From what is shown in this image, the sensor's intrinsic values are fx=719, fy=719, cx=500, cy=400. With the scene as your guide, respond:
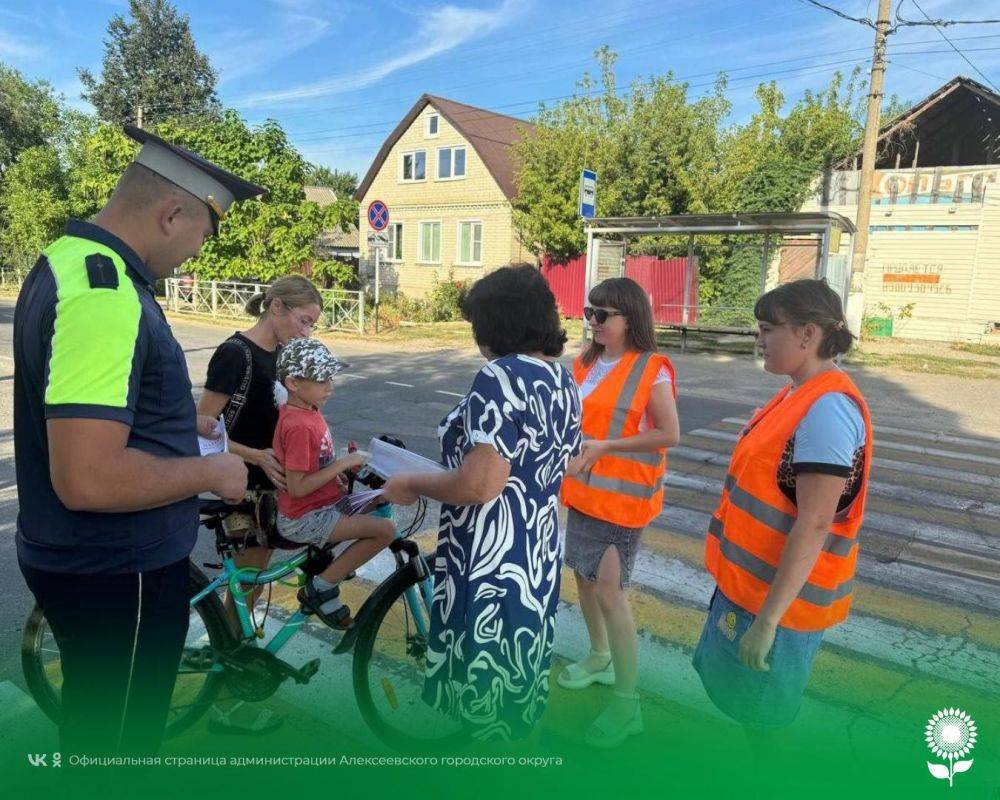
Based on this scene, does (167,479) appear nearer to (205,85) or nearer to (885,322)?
(885,322)

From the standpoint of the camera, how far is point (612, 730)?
9.29ft

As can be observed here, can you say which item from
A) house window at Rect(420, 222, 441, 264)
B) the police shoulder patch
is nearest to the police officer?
the police shoulder patch

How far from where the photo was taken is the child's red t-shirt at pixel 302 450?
8.68 feet

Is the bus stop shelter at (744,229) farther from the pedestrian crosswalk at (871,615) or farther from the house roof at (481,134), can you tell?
the house roof at (481,134)

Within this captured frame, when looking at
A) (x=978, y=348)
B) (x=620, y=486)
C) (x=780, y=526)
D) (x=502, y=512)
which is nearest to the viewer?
(x=502, y=512)

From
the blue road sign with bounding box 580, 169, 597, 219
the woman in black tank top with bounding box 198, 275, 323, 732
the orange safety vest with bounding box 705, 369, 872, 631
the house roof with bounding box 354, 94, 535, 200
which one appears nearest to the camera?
the orange safety vest with bounding box 705, 369, 872, 631

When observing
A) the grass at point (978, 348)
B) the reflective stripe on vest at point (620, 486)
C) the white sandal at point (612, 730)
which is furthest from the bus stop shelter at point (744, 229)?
the white sandal at point (612, 730)

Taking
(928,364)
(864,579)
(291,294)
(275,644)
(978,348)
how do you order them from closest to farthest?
(275,644)
(291,294)
(864,579)
(928,364)
(978,348)

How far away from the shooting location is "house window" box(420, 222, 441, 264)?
3066 centimetres

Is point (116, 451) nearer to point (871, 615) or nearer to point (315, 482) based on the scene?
point (315, 482)

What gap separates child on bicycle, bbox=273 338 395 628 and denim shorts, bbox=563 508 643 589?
785 millimetres

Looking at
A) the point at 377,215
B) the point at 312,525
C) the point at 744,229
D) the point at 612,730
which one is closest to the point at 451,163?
the point at 377,215

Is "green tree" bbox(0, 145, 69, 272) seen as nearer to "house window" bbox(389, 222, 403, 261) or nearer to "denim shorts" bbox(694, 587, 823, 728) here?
"house window" bbox(389, 222, 403, 261)

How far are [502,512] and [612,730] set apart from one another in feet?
4.44
